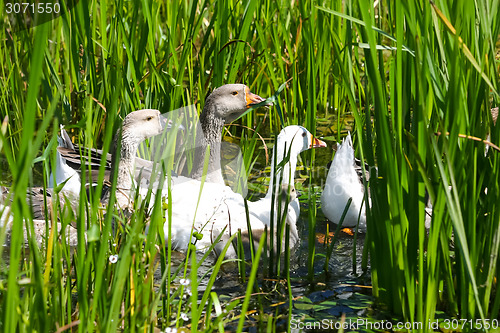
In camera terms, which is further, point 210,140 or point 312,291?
point 210,140

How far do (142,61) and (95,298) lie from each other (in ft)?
9.16

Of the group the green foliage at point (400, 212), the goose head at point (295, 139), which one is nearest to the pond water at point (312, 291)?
the green foliage at point (400, 212)

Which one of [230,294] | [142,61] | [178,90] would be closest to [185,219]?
[230,294]

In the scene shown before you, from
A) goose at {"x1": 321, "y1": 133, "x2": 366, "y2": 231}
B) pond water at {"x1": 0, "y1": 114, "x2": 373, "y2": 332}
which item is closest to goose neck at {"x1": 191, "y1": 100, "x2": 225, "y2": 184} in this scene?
goose at {"x1": 321, "y1": 133, "x2": 366, "y2": 231}

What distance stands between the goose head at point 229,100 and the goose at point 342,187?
1022mm

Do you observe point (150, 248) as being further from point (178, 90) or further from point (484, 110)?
point (178, 90)

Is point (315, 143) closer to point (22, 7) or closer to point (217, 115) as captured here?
point (217, 115)

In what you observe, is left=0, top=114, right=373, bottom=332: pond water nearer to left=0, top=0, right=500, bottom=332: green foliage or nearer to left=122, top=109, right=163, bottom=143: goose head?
left=0, top=0, right=500, bottom=332: green foliage

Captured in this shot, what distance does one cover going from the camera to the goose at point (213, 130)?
4641 millimetres

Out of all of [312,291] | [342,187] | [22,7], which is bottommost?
[312,291]

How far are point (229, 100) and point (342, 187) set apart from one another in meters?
1.19

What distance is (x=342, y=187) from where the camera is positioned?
407 cm

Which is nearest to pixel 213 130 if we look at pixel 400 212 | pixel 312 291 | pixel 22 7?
pixel 22 7

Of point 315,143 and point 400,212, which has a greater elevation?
point 315,143
